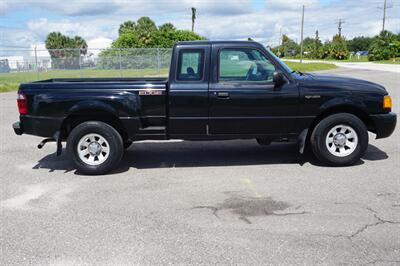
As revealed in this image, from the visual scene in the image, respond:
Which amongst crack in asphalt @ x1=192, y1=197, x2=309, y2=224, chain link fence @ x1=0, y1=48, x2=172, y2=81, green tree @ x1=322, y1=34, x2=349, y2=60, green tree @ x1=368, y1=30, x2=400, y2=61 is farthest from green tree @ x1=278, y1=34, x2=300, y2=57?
Answer: crack in asphalt @ x1=192, y1=197, x2=309, y2=224

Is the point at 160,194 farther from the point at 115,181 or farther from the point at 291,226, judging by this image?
the point at 291,226

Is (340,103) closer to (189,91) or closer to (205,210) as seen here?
(189,91)

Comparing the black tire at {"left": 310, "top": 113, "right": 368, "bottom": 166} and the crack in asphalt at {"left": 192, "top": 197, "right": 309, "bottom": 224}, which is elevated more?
the black tire at {"left": 310, "top": 113, "right": 368, "bottom": 166}

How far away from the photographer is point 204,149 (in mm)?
7750

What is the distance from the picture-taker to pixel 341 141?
6.37 metres

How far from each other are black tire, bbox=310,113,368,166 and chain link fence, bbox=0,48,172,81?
78.1 ft

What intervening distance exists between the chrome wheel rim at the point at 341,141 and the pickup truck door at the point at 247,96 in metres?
0.62

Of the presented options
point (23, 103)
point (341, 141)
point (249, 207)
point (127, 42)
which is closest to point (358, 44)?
point (127, 42)

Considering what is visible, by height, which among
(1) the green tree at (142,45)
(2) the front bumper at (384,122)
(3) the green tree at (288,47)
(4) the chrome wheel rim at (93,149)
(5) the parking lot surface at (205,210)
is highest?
(3) the green tree at (288,47)

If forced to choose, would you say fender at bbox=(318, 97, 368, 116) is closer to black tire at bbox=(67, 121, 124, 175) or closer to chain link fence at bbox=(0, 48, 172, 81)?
black tire at bbox=(67, 121, 124, 175)

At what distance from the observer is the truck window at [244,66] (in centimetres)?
623

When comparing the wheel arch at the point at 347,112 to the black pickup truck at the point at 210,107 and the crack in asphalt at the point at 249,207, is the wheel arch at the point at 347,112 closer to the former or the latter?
the black pickup truck at the point at 210,107

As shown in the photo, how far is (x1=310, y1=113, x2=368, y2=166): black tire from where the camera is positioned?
6273 millimetres

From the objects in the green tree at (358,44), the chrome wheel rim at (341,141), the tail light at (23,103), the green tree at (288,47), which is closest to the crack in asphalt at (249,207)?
the chrome wheel rim at (341,141)
